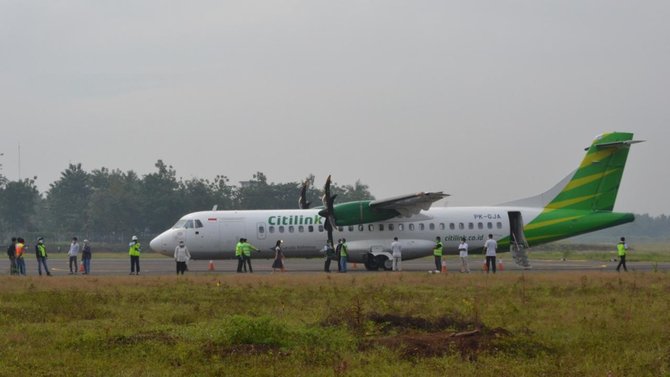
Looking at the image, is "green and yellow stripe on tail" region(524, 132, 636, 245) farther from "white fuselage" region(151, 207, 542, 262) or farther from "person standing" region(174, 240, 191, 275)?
"person standing" region(174, 240, 191, 275)

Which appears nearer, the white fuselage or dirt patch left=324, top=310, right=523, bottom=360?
dirt patch left=324, top=310, right=523, bottom=360

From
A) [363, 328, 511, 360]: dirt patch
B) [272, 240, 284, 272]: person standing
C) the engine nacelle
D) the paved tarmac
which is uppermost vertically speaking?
the engine nacelle

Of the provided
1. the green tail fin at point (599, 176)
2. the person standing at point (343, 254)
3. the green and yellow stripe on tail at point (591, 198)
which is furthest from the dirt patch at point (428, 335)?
the green tail fin at point (599, 176)

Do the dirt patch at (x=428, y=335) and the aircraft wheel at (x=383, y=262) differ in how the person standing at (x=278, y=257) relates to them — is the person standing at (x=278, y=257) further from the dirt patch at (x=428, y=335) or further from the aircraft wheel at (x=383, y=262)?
the dirt patch at (x=428, y=335)

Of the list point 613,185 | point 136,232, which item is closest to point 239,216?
point 613,185

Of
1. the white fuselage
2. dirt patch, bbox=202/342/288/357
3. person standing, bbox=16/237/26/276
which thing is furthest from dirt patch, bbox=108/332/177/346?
the white fuselage

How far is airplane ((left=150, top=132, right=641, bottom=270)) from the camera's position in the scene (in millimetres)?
35344

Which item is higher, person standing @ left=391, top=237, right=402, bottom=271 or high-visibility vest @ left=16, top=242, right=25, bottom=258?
high-visibility vest @ left=16, top=242, right=25, bottom=258

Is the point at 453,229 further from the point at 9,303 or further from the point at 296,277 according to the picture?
the point at 9,303

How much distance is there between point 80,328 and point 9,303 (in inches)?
204

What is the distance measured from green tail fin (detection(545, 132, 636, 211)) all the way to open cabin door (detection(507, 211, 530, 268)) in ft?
7.16

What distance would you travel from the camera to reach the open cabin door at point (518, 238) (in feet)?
116

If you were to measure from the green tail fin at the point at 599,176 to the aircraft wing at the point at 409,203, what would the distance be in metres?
5.93

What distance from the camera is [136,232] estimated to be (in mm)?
88750
